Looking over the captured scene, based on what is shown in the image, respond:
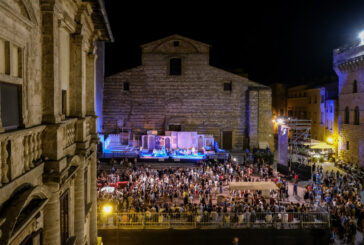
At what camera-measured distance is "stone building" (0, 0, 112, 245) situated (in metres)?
4.45

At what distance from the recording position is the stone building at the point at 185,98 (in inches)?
1439

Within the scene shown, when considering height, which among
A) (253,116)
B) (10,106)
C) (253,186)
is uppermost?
(10,106)

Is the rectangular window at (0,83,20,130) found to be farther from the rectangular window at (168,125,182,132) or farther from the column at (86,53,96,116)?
the rectangular window at (168,125,182,132)

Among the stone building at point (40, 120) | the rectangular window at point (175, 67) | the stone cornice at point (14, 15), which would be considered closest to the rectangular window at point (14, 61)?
the stone building at point (40, 120)

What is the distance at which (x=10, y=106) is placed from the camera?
4773 mm

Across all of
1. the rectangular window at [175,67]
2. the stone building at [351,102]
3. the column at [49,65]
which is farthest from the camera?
the rectangular window at [175,67]

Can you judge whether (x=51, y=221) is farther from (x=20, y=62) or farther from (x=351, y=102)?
(x=351, y=102)

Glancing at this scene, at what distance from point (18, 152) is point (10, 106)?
690 millimetres

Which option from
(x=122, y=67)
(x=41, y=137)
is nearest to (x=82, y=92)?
(x=41, y=137)

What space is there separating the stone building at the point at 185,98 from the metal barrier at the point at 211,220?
65.4ft

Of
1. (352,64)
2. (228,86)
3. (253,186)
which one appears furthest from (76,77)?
(352,64)

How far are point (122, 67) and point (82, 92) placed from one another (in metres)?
37.0

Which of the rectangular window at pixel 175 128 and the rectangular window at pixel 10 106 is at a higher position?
the rectangular window at pixel 10 106

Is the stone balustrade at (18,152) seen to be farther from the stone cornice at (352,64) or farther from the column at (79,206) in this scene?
the stone cornice at (352,64)
